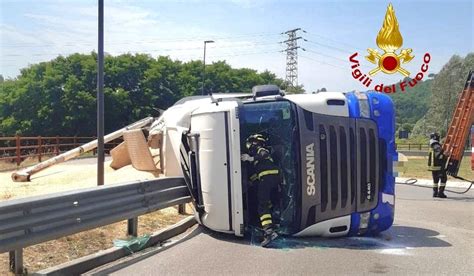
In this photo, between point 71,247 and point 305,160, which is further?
point 305,160

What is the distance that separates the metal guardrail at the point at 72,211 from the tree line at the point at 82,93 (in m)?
37.5

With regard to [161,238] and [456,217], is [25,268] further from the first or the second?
[456,217]

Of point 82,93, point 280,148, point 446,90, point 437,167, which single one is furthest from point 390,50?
point 446,90

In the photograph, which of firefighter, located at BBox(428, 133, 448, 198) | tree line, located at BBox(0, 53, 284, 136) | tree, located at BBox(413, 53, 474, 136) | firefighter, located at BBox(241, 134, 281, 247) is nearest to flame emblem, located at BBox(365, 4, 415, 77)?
firefighter, located at BBox(428, 133, 448, 198)

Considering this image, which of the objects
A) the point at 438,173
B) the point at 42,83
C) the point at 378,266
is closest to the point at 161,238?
the point at 378,266

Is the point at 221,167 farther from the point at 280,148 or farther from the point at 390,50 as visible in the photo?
the point at 390,50

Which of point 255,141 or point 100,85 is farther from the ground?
point 100,85

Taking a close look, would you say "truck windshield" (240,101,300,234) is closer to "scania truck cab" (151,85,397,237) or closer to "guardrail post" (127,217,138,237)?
"scania truck cab" (151,85,397,237)

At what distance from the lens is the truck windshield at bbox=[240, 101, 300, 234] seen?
749 centimetres

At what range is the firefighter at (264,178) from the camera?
291 inches

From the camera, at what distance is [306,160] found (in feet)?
24.4

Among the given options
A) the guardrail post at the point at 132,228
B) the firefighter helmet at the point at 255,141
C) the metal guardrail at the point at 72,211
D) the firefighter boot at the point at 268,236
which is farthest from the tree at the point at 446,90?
the guardrail post at the point at 132,228

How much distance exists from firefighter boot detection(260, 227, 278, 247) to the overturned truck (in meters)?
0.34

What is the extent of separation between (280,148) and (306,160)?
1.52 feet
